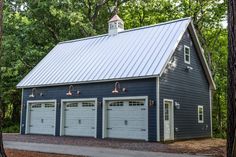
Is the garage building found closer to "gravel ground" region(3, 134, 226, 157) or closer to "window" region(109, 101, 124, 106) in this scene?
"window" region(109, 101, 124, 106)

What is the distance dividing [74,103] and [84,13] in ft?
43.9

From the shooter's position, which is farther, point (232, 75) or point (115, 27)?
point (115, 27)

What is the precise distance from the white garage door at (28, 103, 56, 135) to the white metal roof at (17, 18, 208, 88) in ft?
4.68

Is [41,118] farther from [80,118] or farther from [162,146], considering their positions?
[162,146]

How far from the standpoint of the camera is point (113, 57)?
747 inches

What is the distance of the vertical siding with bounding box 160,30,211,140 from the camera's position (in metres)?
17.1

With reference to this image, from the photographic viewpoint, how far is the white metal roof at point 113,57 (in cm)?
1686

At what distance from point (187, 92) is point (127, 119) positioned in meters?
4.14

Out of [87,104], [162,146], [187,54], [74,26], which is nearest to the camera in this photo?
[162,146]

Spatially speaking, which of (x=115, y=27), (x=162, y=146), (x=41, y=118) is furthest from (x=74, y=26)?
(x=162, y=146)

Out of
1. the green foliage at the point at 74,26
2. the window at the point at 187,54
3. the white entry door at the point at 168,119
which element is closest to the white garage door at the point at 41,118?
the green foliage at the point at 74,26

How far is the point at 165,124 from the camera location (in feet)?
53.7

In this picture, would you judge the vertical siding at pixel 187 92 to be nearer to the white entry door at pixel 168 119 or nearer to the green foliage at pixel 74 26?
the white entry door at pixel 168 119

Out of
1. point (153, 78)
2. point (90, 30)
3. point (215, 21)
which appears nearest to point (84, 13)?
point (90, 30)
